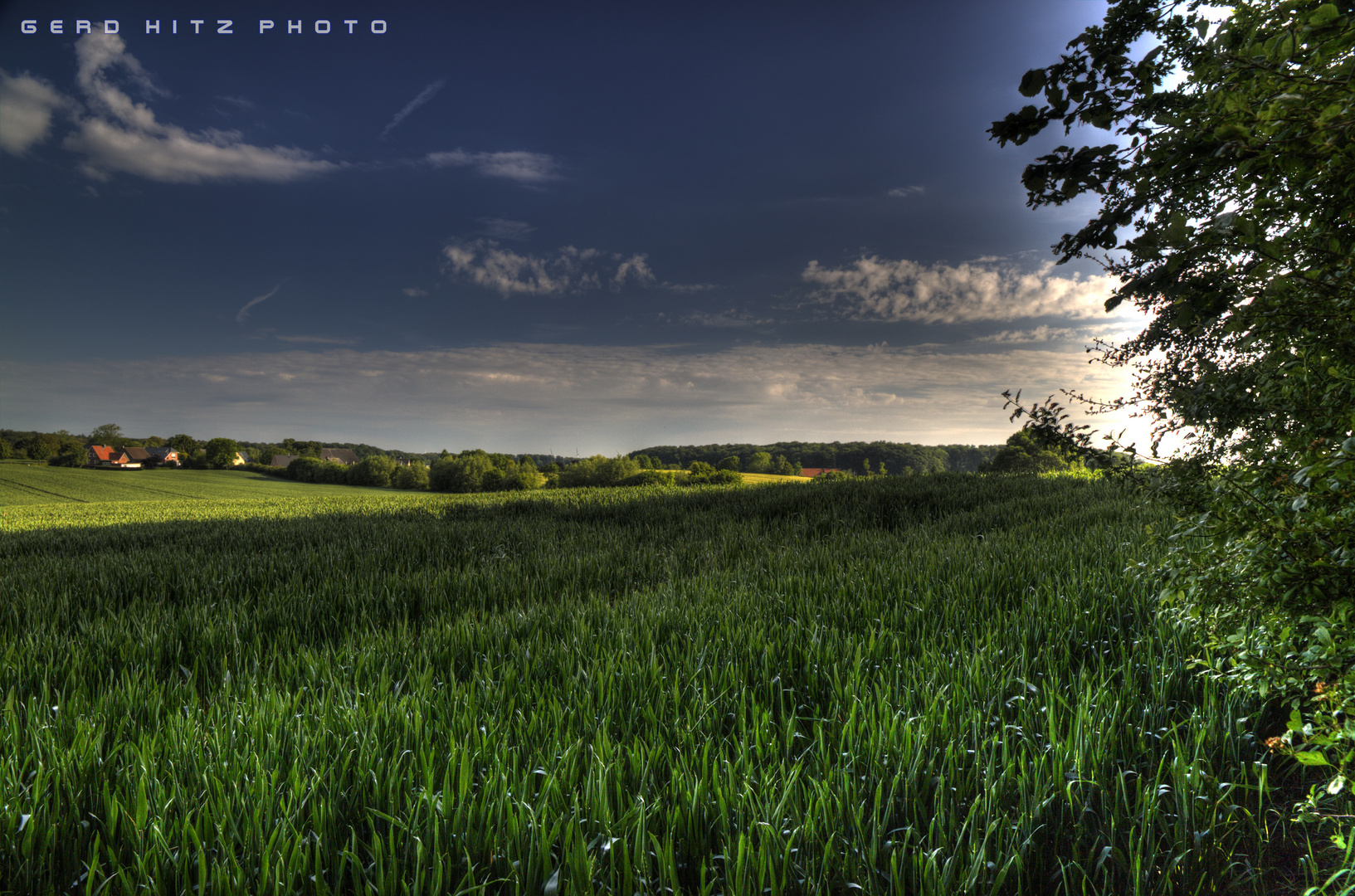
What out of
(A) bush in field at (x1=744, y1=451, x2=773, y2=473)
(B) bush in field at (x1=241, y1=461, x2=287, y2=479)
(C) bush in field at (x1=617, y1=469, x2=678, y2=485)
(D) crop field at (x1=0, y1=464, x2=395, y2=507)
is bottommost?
(D) crop field at (x1=0, y1=464, x2=395, y2=507)

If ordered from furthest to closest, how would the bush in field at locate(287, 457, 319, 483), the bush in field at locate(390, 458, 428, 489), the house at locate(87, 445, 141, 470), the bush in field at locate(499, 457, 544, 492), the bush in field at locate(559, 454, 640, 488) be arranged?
1. the house at locate(87, 445, 141, 470)
2. the bush in field at locate(287, 457, 319, 483)
3. the bush in field at locate(390, 458, 428, 489)
4. the bush in field at locate(499, 457, 544, 492)
5. the bush in field at locate(559, 454, 640, 488)

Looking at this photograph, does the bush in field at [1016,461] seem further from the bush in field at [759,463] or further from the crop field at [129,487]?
the crop field at [129,487]

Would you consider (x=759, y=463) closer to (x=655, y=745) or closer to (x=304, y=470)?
(x=304, y=470)

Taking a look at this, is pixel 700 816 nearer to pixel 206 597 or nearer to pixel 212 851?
pixel 212 851

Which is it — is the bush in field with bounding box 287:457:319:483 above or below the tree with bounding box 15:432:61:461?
below

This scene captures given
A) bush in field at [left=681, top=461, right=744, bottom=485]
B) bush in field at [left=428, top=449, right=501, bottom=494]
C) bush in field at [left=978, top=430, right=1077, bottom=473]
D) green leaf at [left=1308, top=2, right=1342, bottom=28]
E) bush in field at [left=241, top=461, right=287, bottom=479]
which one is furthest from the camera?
bush in field at [left=241, top=461, right=287, bottom=479]

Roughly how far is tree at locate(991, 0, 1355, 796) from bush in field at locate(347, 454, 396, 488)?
65794 millimetres

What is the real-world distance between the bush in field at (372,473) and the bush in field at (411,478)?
3.74ft

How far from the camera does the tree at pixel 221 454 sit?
73.7 m

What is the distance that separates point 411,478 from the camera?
58000 mm

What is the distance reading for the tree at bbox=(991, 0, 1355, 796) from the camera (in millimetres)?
1421

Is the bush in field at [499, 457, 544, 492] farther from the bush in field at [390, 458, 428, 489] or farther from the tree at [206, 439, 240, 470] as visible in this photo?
the tree at [206, 439, 240, 470]

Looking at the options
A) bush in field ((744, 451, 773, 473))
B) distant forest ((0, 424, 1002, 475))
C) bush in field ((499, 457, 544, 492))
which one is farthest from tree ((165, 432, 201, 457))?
bush in field ((744, 451, 773, 473))

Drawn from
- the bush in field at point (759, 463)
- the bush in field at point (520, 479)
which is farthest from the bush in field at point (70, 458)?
the bush in field at point (759, 463)
